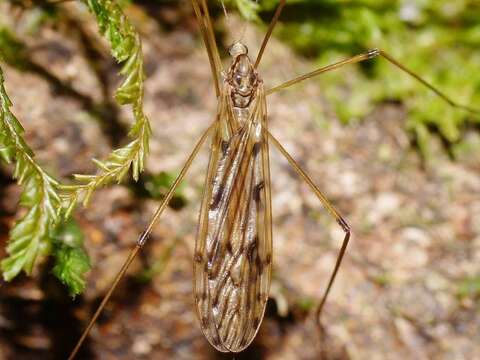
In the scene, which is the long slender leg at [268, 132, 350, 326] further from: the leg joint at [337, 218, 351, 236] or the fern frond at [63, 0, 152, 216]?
the fern frond at [63, 0, 152, 216]

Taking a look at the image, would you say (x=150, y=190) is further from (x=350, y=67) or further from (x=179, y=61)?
(x=350, y=67)

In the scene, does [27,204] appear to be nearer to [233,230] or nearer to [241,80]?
[233,230]

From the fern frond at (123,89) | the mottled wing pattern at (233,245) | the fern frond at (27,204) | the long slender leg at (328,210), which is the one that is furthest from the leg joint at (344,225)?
the fern frond at (27,204)

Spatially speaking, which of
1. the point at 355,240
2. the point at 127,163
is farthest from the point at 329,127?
the point at 127,163

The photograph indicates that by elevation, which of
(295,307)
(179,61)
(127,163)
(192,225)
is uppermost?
(127,163)

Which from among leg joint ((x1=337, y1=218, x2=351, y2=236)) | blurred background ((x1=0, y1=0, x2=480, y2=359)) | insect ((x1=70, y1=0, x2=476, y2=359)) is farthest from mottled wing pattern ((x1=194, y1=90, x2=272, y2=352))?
blurred background ((x1=0, y1=0, x2=480, y2=359))

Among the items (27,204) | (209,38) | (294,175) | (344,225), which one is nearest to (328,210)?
(344,225)
